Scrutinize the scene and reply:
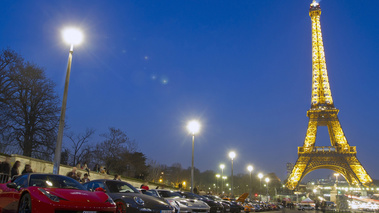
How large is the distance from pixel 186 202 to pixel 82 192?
6943 millimetres

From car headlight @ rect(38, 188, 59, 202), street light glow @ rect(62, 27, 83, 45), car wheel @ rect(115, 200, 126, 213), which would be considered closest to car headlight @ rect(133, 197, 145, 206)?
car wheel @ rect(115, 200, 126, 213)

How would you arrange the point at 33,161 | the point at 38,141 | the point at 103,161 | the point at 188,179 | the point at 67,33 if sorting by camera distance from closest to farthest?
the point at 67,33, the point at 33,161, the point at 38,141, the point at 103,161, the point at 188,179

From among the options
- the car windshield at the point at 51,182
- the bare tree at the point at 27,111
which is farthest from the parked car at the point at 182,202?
the bare tree at the point at 27,111

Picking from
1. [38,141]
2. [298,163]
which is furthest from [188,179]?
[38,141]

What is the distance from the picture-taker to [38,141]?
2889 cm

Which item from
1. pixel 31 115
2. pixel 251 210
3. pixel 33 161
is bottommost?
pixel 251 210

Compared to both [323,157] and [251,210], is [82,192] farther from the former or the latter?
[323,157]

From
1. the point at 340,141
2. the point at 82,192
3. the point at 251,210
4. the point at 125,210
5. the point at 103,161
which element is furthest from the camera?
the point at 340,141

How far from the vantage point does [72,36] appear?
1289 cm

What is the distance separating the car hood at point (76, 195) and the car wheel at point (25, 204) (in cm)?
41

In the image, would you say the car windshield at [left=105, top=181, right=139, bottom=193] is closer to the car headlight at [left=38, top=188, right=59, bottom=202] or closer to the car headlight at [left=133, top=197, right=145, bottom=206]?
→ the car headlight at [left=133, top=197, right=145, bottom=206]

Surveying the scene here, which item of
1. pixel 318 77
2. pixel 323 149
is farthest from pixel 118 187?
pixel 318 77

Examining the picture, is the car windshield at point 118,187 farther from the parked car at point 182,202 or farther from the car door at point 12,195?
the parked car at point 182,202

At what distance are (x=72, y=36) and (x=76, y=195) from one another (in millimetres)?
8101
